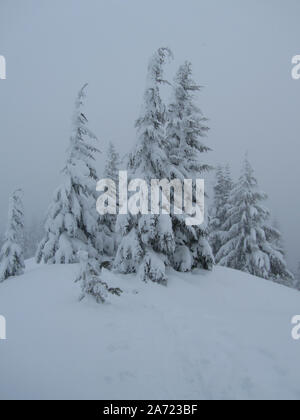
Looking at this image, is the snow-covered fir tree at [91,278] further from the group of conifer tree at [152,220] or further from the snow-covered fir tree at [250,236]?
the snow-covered fir tree at [250,236]

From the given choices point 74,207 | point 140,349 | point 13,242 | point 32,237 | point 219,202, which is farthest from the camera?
point 32,237

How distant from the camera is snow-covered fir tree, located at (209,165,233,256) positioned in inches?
1002

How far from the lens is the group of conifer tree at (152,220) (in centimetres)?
1130

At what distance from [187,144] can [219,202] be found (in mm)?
13713

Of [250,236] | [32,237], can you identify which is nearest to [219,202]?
[250,236]

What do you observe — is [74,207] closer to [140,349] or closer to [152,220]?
Answer: [152,220]

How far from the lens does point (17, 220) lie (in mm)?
17625

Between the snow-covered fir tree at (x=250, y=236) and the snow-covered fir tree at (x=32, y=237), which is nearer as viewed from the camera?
the snow-covered fir tree at (x=250, y=236)

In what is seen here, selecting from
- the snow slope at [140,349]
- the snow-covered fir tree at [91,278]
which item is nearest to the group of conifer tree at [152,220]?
the snow-covered fir tree at [91,278]

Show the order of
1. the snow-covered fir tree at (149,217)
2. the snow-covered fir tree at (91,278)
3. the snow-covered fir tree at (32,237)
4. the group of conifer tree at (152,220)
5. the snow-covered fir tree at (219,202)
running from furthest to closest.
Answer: the snow-covered fir tree at (32,237), the snow-covered fir tree at (219,202), the group of conifer tree at (152,220), the snow-covered fir tree at (149,217), the snow-covered fir tree at (91,278)

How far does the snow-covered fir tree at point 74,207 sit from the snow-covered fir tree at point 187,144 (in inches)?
A: 212

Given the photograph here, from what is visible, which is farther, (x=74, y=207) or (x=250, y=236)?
(x=250, y=236)

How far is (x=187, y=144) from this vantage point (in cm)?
1390
